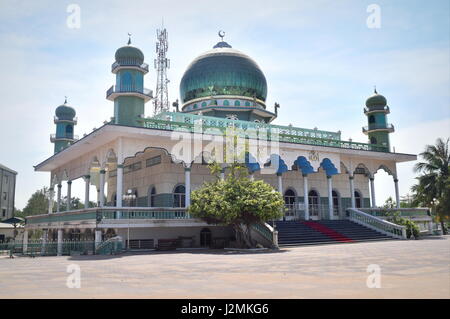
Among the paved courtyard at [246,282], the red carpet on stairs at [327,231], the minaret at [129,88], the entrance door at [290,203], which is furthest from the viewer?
the entrance door at [290,203]

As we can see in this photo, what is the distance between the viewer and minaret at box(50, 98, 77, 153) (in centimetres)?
3469

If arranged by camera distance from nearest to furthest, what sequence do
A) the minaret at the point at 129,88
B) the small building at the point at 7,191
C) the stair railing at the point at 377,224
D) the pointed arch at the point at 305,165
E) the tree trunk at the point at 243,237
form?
the tree trunk at the point at 243,237
the minaret at the point at 129,88
the stair railing at the point at 377,224
the pointed arch at the point at 305,165
the small building at the point at 7,191

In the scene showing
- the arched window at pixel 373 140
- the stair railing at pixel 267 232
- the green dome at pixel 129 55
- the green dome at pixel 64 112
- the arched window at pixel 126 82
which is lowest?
the stair railing at pixel 267 232

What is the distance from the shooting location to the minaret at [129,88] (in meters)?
25.6

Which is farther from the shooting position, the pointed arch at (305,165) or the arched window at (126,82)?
the pointed arch at (305,165)

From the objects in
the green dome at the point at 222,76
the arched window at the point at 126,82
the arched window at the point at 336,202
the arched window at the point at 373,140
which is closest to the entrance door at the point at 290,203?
the arched window at the point at 336,202

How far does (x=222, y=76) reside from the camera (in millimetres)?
32656

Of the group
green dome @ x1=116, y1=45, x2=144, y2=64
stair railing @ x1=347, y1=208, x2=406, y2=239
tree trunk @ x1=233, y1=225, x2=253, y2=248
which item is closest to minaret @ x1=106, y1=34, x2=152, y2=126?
green dome @ x1=116, y1=45, x2=144, y2=64

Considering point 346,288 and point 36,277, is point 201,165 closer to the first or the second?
point 36,277

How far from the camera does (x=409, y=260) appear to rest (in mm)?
13117

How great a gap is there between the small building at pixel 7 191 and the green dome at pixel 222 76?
32160 millimetres

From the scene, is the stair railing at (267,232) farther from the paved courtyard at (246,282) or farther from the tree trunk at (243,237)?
the paved courtyard at (246,282)

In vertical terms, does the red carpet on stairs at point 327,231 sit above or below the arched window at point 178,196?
below

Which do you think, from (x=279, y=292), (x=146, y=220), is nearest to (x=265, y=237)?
(x=146, y=220)
